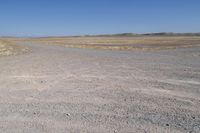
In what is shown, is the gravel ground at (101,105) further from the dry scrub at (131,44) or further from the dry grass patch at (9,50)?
the dry scrub at (131,44)

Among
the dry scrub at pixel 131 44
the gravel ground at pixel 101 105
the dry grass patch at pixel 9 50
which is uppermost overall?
the gravel ground at pixel 101 105

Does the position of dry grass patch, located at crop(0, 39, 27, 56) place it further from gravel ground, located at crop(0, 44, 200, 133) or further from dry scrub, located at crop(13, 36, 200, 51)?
gravel ground, located at crop(0, 44, 200, 133)

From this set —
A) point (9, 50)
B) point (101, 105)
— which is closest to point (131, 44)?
point (9, 50)

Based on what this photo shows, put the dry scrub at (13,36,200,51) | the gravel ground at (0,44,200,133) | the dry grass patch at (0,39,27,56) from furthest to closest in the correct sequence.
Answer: the dry scrub at (13,36,200,51) → the dry grass patch at (0,39,27,56) → the gravel ground at (0,44,200,133)

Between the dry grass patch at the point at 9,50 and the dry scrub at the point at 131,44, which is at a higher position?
the dry grass patch at the point at 9,50

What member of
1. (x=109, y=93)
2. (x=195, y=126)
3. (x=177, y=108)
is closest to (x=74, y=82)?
(x=109, y=93)

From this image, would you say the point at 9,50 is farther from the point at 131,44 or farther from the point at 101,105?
the point at 131,44

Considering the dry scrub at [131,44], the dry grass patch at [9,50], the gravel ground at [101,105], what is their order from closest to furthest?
the gravel ground at [101,105] < the dry grass patch at [9,50] < the dry scrub at [131,44]

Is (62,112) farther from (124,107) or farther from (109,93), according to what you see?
(109,93)

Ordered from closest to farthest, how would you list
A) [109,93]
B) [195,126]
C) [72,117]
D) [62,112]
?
1. [195,126]
2. [72,117]
3. [62,112]
4. [109,93]

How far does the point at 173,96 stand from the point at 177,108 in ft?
4.03

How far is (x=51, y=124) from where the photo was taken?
5.25m

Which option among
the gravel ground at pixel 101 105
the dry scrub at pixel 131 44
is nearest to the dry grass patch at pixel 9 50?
the dry scrub at pixel 131 44

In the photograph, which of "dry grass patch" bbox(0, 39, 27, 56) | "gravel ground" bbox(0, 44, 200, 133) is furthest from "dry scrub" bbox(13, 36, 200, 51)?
"gravel ground" bbox(0, 44, 200, 133)
